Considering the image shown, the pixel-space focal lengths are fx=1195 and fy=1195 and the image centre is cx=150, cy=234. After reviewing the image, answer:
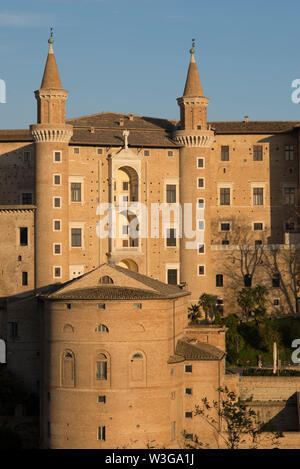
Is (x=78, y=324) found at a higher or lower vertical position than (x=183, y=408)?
higher

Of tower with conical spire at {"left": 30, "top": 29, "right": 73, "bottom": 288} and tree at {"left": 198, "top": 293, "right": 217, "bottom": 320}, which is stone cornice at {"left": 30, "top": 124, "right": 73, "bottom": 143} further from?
tree at {"left": 198, "top": 293, "right": 217, "bottom": 320}

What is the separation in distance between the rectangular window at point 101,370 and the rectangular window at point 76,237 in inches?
638

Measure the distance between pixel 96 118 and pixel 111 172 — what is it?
7.37 meters

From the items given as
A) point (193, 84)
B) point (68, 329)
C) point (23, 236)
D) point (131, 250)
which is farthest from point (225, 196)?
point (68, 329)

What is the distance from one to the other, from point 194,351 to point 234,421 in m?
5.98

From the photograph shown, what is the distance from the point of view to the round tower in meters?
88.2

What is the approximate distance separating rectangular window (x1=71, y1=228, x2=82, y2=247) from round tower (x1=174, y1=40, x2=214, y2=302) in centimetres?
771

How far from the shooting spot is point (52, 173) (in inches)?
3366

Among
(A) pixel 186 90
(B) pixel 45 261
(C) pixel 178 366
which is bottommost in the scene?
(C) pixel 178 366

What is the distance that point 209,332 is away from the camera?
261ft

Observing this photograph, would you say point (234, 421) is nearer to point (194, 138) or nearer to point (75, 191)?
point (75, 191)
